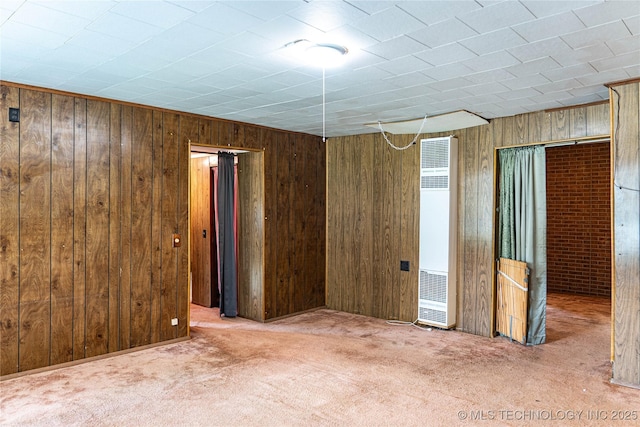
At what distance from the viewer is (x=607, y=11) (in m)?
2.23

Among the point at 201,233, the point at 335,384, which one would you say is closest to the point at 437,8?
the point at 335,384

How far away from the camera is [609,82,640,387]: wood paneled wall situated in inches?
131

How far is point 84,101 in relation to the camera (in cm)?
394

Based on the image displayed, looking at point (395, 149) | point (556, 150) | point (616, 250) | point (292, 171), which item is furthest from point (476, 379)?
point (556, 150)

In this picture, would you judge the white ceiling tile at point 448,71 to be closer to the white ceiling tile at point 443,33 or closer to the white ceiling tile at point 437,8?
the white ceiling tile at point 443,33

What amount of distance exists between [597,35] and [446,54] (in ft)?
2.69

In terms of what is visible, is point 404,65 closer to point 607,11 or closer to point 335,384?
point 607,11

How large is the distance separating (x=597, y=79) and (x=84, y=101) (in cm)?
415

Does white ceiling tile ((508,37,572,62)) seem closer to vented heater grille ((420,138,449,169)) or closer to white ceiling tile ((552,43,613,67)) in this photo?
white ceiling tile ((552,43,613,67))

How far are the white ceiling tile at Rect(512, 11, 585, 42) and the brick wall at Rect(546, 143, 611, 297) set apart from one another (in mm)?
5554

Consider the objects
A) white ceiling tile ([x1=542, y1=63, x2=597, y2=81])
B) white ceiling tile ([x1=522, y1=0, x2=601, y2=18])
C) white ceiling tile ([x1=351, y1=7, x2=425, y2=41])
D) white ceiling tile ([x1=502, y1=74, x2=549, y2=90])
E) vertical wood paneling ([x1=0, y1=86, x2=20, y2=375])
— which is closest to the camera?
white ceiling tile ([x1=522, y1=0, x2=601, y2=18])

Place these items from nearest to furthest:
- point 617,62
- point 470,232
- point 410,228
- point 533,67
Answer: point 617,62 < point 533,67 < point 470,232 < point 410,228

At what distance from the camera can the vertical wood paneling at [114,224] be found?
4102mm

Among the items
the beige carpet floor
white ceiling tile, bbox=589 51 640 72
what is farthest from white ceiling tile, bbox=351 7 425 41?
the beige carpet floor
